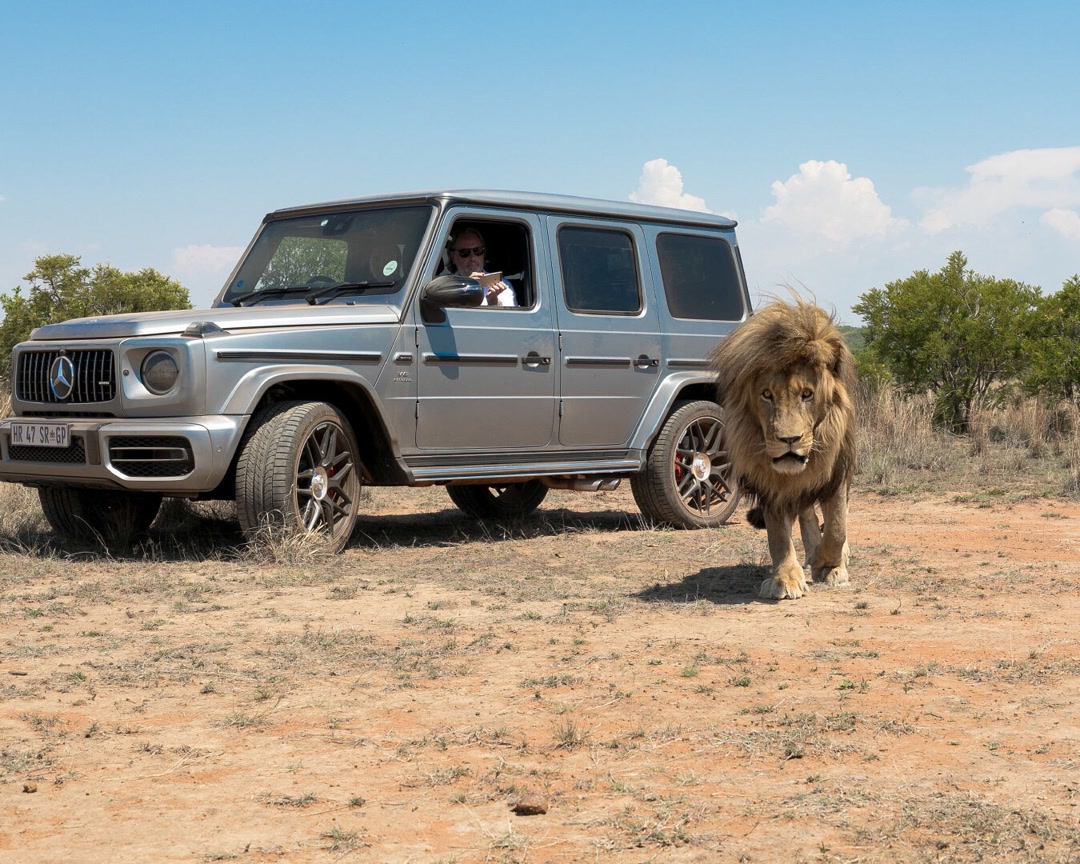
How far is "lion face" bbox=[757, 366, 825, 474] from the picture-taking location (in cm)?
588

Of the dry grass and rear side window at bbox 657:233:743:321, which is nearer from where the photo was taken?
the dry grass

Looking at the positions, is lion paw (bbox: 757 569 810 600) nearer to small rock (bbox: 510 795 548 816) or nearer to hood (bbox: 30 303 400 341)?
hood (bbox: 30 303 400 341)

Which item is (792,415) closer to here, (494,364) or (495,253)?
(494,364)

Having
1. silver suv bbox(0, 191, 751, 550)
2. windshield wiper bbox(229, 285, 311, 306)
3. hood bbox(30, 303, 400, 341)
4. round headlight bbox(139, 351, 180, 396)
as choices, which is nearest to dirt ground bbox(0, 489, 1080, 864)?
silver suv bbox(0, 191, 751, 550)

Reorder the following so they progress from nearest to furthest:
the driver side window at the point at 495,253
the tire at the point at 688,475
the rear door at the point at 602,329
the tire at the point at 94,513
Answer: the tire at the point at 94,513, the driver side window at the point at 495,253, the rear door at the point at 602,329, the tire at the point at 688,475

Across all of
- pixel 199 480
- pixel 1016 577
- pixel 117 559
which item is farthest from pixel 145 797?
pixel 1016 577

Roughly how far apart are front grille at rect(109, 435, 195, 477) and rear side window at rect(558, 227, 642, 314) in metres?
2.86

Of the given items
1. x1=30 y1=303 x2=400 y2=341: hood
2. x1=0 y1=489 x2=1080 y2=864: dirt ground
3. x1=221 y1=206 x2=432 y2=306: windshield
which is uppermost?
x1=221 y1=206 x2=432 y2=306: windshield

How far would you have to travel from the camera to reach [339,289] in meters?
8.12

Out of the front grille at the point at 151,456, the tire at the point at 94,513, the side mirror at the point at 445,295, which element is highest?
the side mirror at the point at 445,295

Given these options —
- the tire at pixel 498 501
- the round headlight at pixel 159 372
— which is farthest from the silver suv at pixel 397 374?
the tire at pixel 498 501

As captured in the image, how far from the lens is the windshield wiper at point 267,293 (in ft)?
27.2

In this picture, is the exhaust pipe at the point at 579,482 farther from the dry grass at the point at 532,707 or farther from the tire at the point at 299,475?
the tire at the point at 299,475

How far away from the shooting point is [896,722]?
13.4 feet
